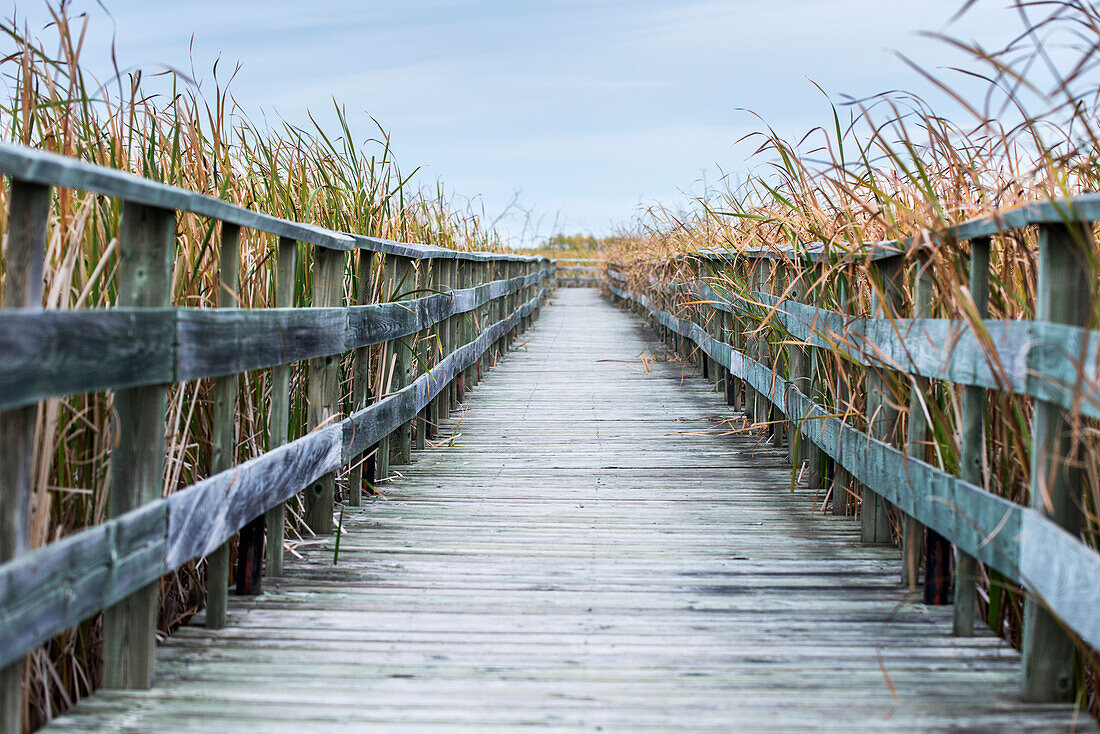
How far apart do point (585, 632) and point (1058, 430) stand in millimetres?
1210

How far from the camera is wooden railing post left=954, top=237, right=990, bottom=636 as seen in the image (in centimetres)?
229

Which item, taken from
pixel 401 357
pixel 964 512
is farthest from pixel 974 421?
pixel 401 357

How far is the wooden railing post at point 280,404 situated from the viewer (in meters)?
2.74

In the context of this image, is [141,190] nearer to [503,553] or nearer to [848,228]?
[503,553]

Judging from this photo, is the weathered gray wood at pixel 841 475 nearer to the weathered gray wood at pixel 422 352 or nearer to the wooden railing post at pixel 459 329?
the weathered gray wood at pixel 422 352

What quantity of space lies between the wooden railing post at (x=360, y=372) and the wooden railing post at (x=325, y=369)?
0.28m

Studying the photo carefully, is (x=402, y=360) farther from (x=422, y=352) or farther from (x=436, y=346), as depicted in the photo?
(x=436, y=346)

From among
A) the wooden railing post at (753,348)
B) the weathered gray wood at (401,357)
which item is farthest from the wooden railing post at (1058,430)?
the wooden railing post at (753,348)

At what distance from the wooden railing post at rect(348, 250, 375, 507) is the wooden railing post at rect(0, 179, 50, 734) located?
1931 mm

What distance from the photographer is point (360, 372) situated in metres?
3.61

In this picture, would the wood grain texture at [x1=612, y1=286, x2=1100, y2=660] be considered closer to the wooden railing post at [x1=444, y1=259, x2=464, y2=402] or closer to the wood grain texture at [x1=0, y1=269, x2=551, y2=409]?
the wood grain texture at [x1=0, y1=269, x2=551, y2=409]

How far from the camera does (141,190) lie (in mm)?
1828

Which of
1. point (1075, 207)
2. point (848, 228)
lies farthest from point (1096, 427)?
point (848, 228)

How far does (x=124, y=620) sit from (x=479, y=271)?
579 centimetres
